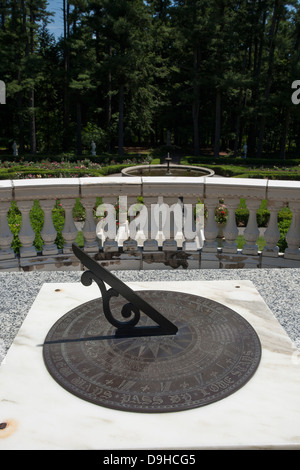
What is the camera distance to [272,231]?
576cm

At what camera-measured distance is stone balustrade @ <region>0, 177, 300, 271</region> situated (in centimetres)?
550

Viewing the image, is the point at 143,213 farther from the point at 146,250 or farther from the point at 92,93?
the point at 92,93

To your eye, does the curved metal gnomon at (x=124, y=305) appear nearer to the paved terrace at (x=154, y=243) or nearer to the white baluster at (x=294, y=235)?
the paved terrace at (x=154, y=243)

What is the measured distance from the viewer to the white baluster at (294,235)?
5.55 m

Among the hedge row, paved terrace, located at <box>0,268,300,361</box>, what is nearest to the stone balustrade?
paved terrace, located at <box>0,268,300,361</box>

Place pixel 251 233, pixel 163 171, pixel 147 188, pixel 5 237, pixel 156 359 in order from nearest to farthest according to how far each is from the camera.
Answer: pixel 156 359 → pixel 5 237 → pixel 147 188 → pixel 251 233 → pixel 163 171

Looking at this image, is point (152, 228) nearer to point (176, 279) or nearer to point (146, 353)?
point (176, 279)

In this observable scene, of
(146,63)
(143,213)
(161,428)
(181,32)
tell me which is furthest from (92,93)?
(161,428)

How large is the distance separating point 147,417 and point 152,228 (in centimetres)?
353

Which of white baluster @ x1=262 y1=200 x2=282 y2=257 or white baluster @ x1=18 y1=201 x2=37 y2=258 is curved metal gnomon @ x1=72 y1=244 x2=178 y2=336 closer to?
white baluster @ x1=18 y1=201 x2=37 y2=258

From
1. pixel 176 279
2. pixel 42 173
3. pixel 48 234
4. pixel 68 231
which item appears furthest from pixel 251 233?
pixel 42 173
